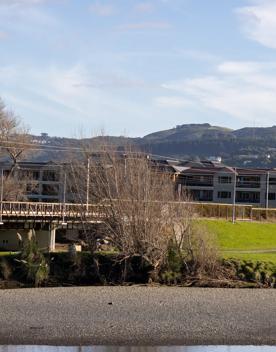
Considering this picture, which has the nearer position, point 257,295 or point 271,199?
point 257,295

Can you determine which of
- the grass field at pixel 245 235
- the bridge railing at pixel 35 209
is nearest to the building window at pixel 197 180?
the grass field at pixel 245 235

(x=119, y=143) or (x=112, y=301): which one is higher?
(x=119, y=143)

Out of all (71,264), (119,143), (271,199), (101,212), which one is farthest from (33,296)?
(271,199)

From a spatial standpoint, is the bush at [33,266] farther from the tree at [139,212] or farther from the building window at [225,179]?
the building window at [225,179]

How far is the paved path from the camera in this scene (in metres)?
27.2

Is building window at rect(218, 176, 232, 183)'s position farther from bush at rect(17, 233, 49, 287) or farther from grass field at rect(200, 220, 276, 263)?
bush at rect(17, 233, 49, 287)

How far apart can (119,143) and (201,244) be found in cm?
1607

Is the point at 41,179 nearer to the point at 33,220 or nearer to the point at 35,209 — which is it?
the point at 35,209

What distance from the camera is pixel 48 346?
25266 mm

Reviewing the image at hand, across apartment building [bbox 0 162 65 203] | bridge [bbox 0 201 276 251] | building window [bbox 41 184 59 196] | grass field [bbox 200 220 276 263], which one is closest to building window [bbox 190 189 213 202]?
building window [bbox 41 184 59 196]

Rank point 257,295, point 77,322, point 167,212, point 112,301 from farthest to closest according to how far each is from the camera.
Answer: point 167,212 → point 257,295 → point 112,301 → point 77,322

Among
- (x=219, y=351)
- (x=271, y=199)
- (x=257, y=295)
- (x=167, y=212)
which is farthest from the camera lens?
(x=271, y=199)

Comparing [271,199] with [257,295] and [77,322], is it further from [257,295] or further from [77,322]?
[77,322]

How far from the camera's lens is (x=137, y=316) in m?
32.3
